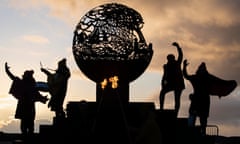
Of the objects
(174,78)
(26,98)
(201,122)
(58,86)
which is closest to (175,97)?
(174,78)

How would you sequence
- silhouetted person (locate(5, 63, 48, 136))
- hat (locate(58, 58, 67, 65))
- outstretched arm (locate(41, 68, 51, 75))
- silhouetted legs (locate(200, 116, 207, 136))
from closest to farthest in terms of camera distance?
silhouetted legs (locate(200, 116, 207, 136)) → silhouetted person (locate(5, 63, 48, 136)) → hat (locate(58, 58, 67, 65)) → outstretched arm (locate(41, 68, 51, 75))

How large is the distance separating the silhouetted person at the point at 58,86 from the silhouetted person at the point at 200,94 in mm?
A: 3287

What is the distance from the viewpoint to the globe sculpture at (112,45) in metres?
22.1

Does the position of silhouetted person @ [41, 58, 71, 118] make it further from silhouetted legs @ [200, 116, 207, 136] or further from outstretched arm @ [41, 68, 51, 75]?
silhouetted legs @ [200, 116, 207, 136]

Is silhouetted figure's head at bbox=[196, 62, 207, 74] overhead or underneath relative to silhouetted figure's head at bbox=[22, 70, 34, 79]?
overhead

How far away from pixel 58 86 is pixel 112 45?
2.16 m

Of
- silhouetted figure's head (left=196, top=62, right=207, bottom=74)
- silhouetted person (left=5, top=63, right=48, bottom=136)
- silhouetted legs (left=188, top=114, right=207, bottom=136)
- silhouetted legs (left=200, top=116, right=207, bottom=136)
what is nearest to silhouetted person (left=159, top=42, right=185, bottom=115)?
silhouetted legs (left=188, top=114, right=207, bottom=136)

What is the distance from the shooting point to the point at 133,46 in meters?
22.6

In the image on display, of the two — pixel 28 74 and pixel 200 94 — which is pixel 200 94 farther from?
pixel 28 74

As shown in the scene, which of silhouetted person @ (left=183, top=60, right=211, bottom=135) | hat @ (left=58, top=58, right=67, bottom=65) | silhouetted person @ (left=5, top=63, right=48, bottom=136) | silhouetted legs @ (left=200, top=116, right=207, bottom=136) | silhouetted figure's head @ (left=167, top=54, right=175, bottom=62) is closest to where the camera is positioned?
silhouetted person @ (left=183, top=60, right=211, bottom=135)

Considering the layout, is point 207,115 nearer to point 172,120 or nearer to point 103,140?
point 172,120

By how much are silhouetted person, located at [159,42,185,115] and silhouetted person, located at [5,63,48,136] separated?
3.39 meters

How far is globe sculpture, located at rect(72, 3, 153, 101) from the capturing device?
72.5 ft

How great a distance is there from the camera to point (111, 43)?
72.6 ft
